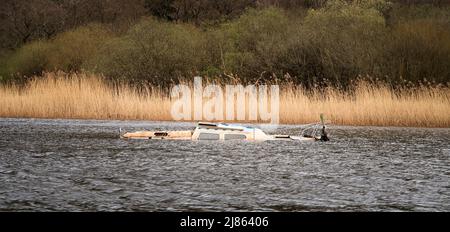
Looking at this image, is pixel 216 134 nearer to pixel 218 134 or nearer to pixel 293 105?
pixel 218 134

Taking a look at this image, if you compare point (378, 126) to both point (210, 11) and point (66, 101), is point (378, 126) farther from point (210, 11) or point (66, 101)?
point (210, 11)

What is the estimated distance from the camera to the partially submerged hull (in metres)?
25.0

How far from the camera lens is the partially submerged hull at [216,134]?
82.0ft

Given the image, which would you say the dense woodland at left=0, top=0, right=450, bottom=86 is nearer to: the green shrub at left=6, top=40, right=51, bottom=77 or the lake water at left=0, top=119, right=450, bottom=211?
the green shrub at left=6, top=40, right=51, bottom=77

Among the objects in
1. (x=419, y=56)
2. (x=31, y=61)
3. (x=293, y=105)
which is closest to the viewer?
(x=293, y=105)

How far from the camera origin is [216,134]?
25203 millimetres

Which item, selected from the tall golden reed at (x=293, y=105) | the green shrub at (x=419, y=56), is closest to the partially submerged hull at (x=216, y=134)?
the tall golden reed at (x=293, y=105)

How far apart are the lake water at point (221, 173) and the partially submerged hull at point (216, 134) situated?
60 cm

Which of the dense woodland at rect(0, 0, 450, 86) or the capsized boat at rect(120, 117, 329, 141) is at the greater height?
the dense woodland at rect(0, 0, 450, 86)

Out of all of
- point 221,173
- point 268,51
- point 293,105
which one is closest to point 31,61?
point 268,51

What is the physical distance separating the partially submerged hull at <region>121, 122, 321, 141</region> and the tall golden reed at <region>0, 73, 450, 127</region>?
5785mm

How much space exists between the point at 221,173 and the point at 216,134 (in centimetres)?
755

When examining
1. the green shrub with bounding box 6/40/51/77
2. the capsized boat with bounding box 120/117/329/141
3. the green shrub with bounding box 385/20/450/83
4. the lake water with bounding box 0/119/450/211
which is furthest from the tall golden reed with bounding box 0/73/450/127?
the green shrub with bounding box 6/40/51/77

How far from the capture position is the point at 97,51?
150 feet
